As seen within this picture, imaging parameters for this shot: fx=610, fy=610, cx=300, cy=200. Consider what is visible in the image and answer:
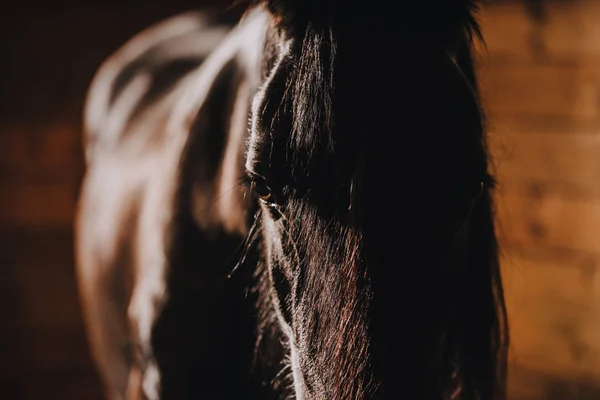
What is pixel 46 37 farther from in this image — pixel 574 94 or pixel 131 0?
pixel 574 94

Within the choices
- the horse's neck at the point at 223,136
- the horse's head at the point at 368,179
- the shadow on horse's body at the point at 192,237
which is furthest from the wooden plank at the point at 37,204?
the horse's head at the point at 368,179

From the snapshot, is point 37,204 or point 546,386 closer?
point 546,386


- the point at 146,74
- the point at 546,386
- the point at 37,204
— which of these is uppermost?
the point at 146,74

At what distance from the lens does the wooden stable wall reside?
1.47 m

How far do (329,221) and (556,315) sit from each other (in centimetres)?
127

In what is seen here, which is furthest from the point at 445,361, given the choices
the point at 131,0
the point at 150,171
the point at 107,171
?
the point at 131,0

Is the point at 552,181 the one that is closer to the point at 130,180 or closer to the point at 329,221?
the point at 130,180

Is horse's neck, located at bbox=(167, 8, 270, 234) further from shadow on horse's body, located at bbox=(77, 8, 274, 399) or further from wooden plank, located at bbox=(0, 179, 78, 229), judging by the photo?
wooden plank, located at bbox=(0, 179, 78, 229)

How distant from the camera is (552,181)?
1.54 metres

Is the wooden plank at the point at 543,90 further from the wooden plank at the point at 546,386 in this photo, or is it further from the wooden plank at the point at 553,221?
the wooden plank at the point at 546,386

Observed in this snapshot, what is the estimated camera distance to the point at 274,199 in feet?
2.04

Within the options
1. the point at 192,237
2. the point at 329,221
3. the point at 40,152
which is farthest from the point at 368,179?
the point at 40,152

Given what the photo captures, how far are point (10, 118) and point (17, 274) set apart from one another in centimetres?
53

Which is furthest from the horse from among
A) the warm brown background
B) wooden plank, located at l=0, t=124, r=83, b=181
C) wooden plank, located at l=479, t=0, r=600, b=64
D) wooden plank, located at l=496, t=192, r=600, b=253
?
wooden plank, located at l=0, t=124, r=83, b=181
